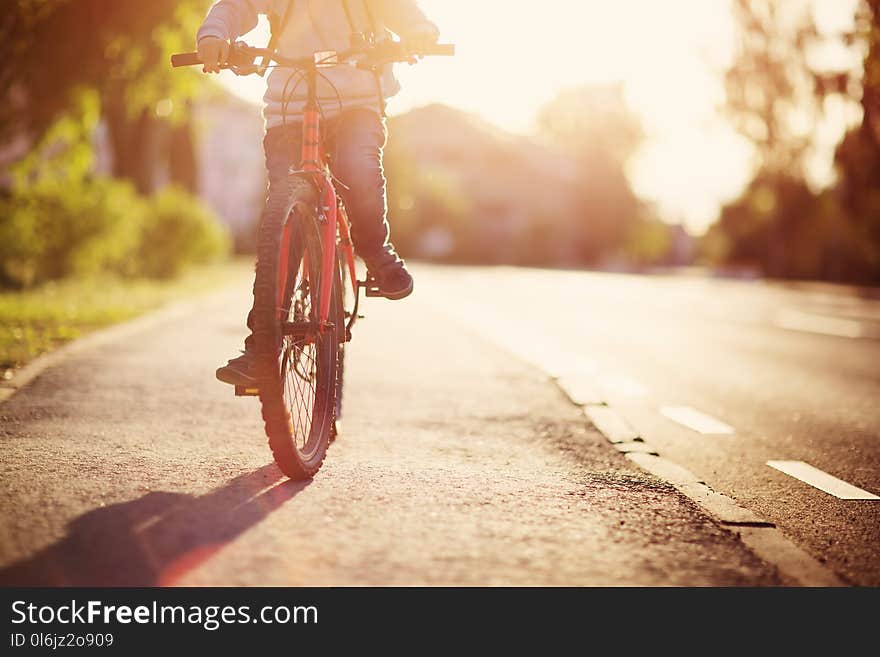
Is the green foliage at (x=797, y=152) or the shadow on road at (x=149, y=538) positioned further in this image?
the green foliage at (x=797, y=152)

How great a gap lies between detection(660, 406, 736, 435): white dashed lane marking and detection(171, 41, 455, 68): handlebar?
293 centimetres

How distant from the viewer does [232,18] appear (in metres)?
4.50

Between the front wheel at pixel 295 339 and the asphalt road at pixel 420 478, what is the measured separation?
162 mm

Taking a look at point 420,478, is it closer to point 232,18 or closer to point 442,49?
point 442,49

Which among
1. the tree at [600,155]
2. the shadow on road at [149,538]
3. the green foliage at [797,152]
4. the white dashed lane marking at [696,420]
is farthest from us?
the tree at [600,155]

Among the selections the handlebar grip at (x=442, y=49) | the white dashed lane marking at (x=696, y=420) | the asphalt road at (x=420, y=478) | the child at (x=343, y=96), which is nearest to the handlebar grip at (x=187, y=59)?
the child at (x=343, y=96)

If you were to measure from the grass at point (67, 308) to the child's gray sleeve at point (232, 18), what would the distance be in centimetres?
314

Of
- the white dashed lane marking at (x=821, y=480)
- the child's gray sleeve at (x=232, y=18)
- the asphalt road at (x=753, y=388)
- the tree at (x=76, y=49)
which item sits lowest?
the asphalt road at (x=753, y=388)

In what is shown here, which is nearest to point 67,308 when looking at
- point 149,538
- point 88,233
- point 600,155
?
point 88,233

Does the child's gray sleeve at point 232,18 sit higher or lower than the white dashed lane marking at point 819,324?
higher

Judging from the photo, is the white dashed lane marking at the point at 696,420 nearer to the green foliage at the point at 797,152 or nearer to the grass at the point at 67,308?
the grass at the point at 67,308

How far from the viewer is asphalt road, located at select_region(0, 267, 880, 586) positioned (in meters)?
3.17

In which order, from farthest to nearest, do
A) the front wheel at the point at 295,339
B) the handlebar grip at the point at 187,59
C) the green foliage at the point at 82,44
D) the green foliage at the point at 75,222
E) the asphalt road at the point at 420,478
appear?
the green foliage at the point at 75,222
the green foliage at the point at 82,44
the handlebar grip at the point at 187,59
the front wheel at the point at 295,339
the asphalt road at the point at 420,478

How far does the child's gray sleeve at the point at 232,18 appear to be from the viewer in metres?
4.32
